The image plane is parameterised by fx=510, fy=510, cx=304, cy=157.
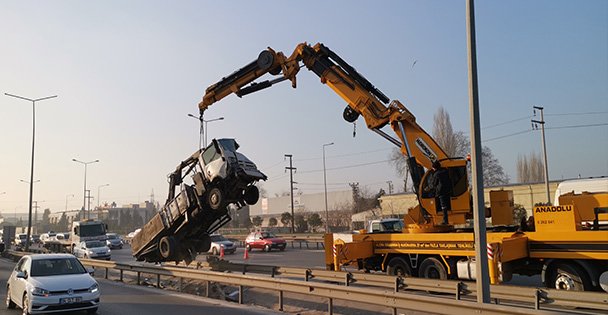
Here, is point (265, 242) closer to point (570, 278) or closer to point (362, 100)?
point (362, 100)

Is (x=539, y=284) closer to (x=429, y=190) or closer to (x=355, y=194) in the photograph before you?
(x=429, y=190)

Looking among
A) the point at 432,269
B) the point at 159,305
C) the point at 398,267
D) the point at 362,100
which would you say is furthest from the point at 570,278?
the point at 159,305

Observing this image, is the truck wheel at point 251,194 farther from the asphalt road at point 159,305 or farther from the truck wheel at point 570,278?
the truck wheel at point 570,278

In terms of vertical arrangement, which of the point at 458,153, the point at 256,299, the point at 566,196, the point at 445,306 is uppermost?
the point at 458,153

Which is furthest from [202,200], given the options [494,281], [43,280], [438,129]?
[438,129]

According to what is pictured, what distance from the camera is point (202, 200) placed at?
57.8 ft

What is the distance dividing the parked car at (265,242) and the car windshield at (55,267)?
26.5 m

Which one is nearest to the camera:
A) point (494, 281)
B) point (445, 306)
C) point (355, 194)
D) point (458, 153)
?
point (445, 306)

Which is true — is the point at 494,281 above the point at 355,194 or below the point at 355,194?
below

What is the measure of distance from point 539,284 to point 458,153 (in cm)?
4940

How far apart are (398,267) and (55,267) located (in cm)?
935

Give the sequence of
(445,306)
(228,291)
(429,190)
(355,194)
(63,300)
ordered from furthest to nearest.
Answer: (355,194) → (228,291) → (429,190) → (63,300) → (445,306)

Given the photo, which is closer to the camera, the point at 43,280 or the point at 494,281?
the point at 43,280

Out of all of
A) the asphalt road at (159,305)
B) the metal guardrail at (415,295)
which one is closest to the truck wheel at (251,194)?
the metal guardrail at (415,295)
